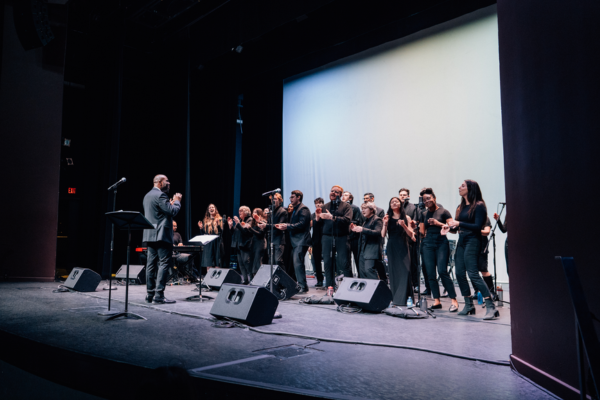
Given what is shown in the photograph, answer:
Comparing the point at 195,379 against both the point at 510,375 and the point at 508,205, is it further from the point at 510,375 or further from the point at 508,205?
the point at 508,205

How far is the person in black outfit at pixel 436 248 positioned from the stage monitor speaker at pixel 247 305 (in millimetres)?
2129

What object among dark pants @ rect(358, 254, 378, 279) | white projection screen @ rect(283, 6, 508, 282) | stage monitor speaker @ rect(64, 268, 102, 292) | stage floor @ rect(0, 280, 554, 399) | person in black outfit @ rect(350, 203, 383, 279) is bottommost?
stage floor @ rect(0, 280, 554, 399)

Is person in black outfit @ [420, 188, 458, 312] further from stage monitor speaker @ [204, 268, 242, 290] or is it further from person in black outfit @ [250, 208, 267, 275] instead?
person in black outfit @ [250, 208, 267, 275]

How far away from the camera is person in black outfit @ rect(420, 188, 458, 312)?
5090 millimetres

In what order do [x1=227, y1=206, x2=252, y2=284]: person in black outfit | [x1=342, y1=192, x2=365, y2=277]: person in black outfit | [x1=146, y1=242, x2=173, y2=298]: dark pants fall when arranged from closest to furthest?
[x1=146, y1=242, x2=173, y2=298]: dark pants
[x1=342, y1=192, x2=365, y2=277]: person in black outfit
[x1=227, y1=206, x2=252, y2=284]: person in black outfit

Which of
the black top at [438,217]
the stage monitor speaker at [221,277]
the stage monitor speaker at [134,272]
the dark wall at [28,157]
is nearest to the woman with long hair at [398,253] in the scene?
the black top at [438,217]

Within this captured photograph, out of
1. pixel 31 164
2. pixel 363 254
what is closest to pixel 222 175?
pixel 31 164

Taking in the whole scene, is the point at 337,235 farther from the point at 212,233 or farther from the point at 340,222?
the point at 212,233

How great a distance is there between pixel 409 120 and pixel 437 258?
3905mm

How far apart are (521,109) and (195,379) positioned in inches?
98.6

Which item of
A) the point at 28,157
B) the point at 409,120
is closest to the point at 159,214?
the point at 28,157

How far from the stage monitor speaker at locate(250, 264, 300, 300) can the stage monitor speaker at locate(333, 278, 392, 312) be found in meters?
0.99

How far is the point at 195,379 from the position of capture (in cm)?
235

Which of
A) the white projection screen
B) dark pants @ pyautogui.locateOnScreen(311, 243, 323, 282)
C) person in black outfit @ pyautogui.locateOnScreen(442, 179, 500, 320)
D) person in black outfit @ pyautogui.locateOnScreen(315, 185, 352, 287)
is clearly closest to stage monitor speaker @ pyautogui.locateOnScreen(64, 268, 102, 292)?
person in black outfit @ pyautogui.locateOnScreen(315, 185, 352, 287)
